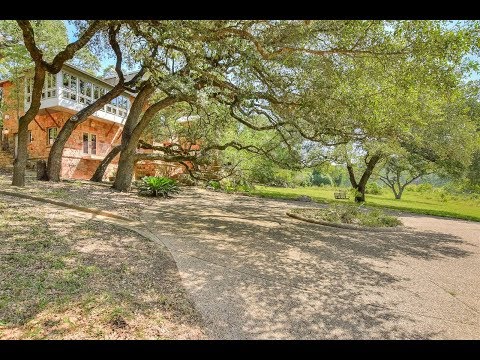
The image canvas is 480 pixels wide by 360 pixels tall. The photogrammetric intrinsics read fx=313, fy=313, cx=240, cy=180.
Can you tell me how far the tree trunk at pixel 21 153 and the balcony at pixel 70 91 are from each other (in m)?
10.6

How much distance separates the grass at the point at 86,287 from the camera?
2969mm

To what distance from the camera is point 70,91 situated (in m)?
20.1

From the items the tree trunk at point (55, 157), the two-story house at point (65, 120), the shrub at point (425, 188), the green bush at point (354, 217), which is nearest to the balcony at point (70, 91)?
the two-story house at point (65, 120)

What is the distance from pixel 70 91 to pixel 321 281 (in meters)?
20.8

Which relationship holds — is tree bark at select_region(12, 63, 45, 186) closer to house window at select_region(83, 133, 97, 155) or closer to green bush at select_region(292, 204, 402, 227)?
green bush at select_region(292, 204, 402, 227)

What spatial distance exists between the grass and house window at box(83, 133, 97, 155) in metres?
18.2

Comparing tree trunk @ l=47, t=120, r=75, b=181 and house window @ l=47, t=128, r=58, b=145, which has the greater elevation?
house window @ l=47, t=128, r=58, b=145

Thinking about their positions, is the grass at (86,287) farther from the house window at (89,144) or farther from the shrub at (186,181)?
the house window at (89,144)

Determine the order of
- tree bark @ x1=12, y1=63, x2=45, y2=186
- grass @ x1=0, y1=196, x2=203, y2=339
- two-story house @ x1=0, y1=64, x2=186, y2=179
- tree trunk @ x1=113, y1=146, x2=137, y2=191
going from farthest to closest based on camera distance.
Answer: two-story house @ x1=0, y1=64, x2=186, y2=179 < tree trunk @ x1=113, y1=146, x2=137, y2=191 < tree bark @ x1=12, y1=63, x2=45, y2=186 < grass @ x1=0, y1=196, x2=203, y2=339

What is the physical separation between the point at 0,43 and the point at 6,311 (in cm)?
1572

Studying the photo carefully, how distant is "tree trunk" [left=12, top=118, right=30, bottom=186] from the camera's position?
9.91 metres

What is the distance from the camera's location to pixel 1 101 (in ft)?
70.8

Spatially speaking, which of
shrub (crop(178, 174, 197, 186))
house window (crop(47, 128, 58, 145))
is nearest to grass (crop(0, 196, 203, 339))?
shrub (crop(178, 174, 197, 186))
